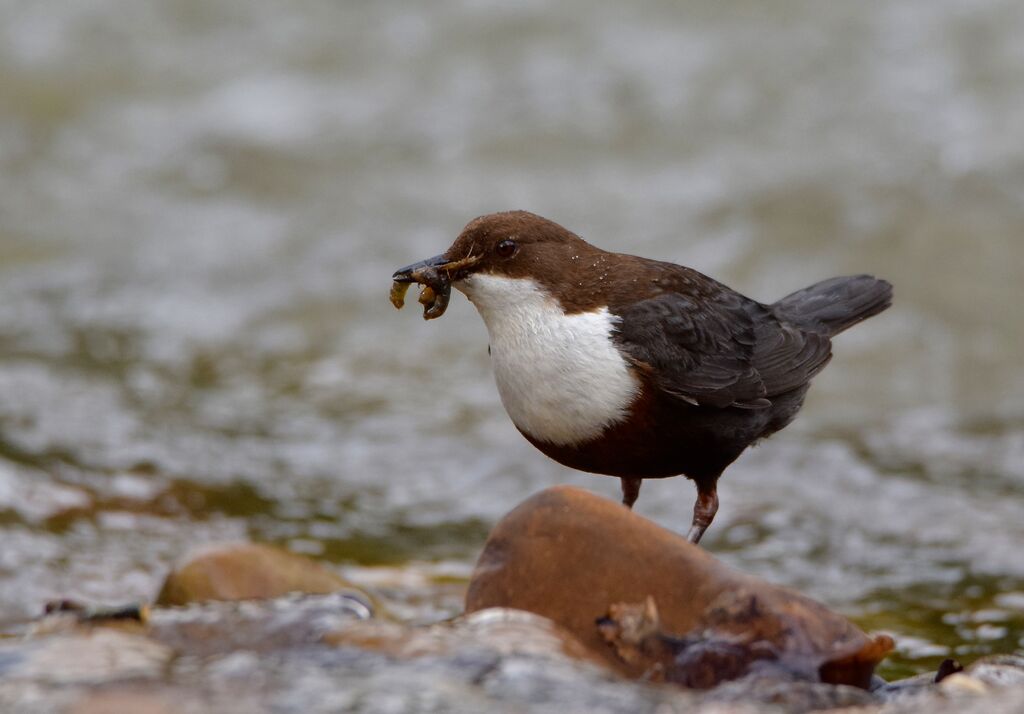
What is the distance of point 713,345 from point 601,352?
0.53 m

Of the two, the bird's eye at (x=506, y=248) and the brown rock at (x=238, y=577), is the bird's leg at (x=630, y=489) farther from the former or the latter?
the brown rock at (x=238, y=577)

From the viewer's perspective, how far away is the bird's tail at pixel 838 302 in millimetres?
4758

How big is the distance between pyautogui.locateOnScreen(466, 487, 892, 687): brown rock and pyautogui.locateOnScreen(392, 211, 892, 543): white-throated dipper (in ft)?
1.54

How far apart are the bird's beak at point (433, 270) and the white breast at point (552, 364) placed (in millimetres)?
52

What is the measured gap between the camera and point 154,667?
2.80 metres

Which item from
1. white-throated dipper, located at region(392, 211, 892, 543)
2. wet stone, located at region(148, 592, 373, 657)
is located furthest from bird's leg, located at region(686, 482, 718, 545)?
wet stone, located at region(148, 592, 373, 657)

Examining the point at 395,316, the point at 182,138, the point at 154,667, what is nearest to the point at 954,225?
the point at 395,316

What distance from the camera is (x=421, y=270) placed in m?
3.64

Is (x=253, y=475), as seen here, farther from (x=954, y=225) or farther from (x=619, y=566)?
(x=954, y=225)

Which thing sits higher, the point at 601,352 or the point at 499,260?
the point at 499,260

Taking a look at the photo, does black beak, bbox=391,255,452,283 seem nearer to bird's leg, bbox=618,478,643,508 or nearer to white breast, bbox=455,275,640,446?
white breast, bbox=455,275,640,446

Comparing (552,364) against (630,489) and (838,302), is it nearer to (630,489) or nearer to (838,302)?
(630,489)

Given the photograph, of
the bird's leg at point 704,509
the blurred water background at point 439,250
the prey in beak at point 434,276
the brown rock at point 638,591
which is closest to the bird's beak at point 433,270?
the prey in beak at point 434,276

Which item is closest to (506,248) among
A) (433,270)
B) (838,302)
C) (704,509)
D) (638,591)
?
(433,270)
